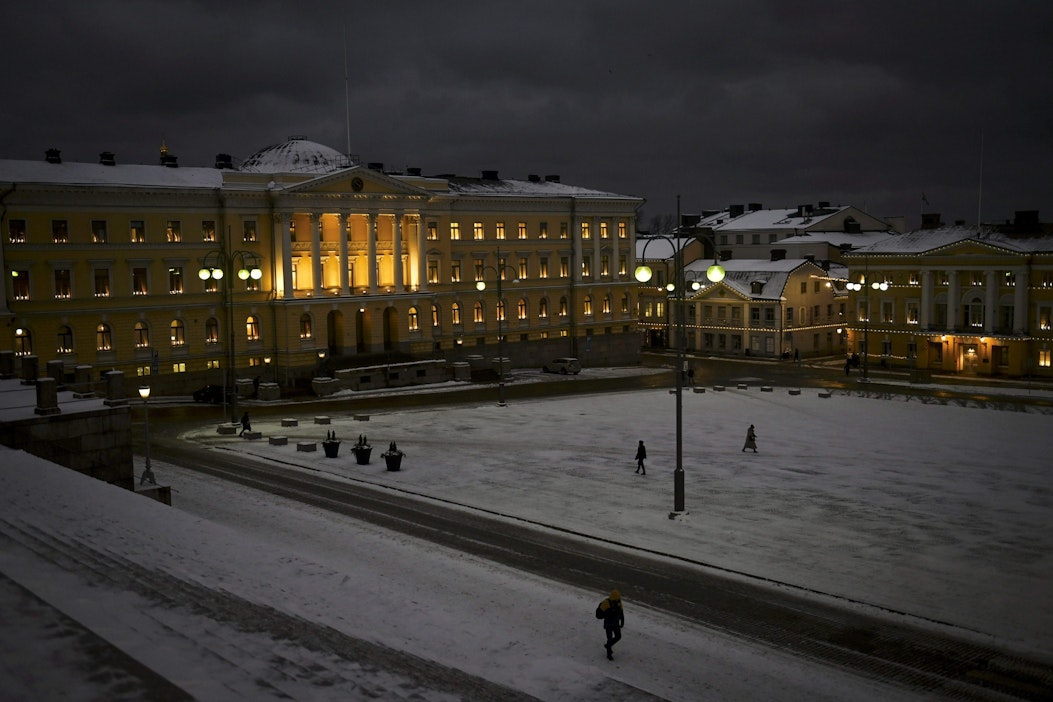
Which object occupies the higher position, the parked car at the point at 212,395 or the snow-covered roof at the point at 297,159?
the snow-covered roof at the point at 297,159

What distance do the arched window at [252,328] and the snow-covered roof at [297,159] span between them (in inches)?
433

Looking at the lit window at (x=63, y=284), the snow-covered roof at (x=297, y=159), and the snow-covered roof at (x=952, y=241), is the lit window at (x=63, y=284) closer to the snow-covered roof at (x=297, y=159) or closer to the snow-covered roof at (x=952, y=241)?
the snow-covered roof at (x=297, y=159)

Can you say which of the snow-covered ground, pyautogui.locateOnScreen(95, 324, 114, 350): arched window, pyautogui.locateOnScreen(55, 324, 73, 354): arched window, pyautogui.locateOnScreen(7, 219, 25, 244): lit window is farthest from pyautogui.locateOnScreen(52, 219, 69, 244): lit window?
the snow-covered ground

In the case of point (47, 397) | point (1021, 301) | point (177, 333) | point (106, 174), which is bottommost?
point (47, 397)

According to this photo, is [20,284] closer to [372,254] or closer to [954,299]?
[372,254]

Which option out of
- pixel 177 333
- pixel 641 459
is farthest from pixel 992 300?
pixel 177 333

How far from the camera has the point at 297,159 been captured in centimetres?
7031

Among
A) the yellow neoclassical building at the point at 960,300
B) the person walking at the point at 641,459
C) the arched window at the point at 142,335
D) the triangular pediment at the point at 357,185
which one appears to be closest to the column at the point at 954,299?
the yellow neoclassical building at the point at 960,300

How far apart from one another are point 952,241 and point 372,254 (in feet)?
161

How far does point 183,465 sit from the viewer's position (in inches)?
1553

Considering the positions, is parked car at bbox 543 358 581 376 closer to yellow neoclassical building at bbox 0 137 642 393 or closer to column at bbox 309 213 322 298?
yellow neoclassical building at bbox 0 137 642 393

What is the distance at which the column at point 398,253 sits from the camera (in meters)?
73.1

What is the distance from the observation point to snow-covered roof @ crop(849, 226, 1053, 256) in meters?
73.4

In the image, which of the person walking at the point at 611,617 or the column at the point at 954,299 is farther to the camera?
the column at the point at 954,299
